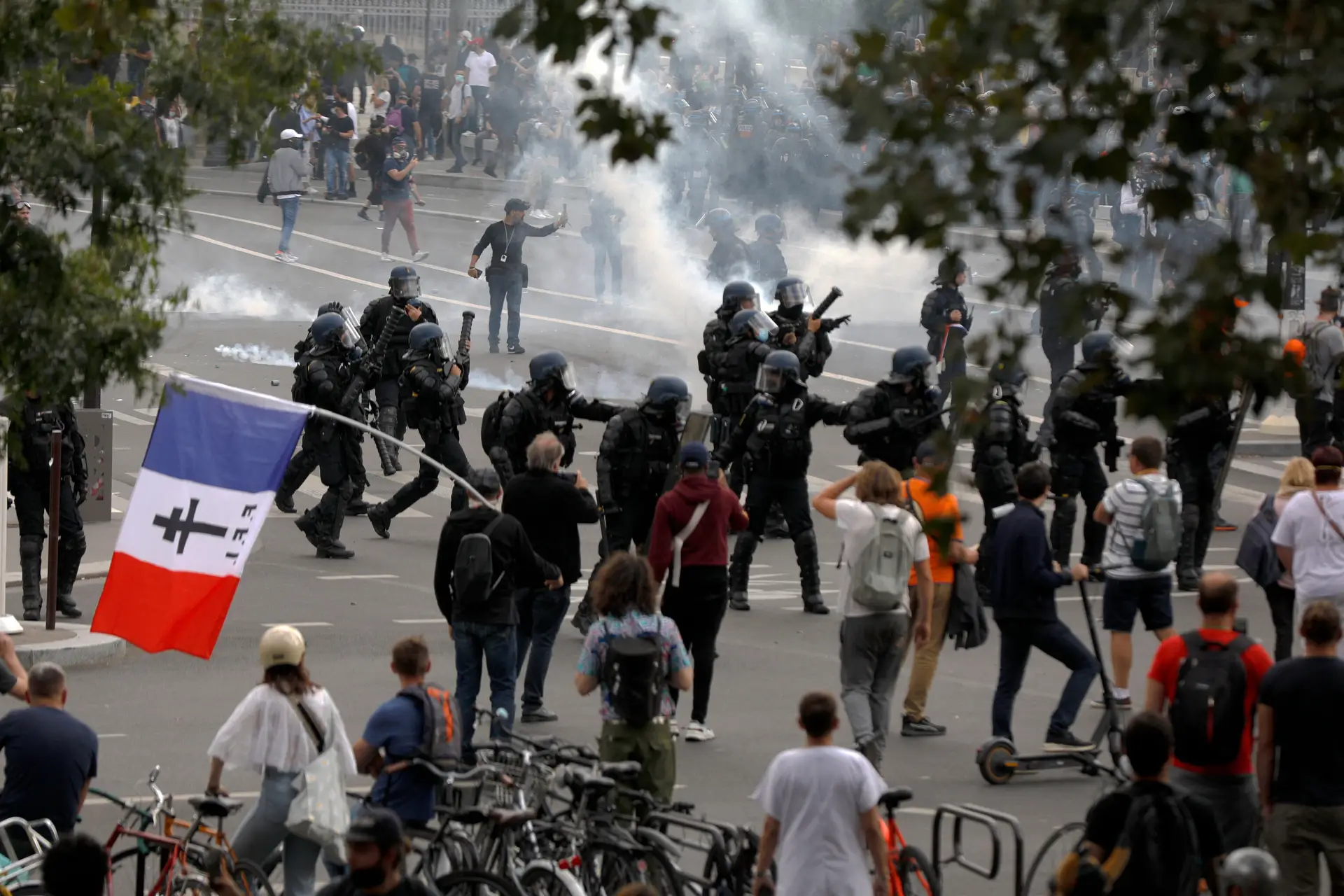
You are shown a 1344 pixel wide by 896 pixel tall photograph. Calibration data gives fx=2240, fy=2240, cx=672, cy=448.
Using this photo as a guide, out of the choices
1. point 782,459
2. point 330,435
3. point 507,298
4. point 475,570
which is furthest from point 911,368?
point 507,298

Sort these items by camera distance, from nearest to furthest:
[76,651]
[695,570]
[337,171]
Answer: [695,570], [76,651], [337,171]

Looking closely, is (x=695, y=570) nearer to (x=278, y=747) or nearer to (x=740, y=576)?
(x=740, y=576)

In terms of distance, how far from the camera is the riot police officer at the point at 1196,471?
49.6 feet

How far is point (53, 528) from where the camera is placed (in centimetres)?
1337

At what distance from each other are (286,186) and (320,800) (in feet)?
81.6

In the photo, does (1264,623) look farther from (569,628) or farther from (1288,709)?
(1288,709)

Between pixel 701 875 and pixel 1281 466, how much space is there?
44.4 feet

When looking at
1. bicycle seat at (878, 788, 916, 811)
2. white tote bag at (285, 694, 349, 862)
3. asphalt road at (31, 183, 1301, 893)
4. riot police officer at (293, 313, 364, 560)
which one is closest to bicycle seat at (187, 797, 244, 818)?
white tote bag at (285, 694, 349, 862)

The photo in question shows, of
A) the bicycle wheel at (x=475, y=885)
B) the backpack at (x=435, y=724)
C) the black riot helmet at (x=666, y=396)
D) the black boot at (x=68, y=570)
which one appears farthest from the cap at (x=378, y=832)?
the black boot at (x=68, y=570)

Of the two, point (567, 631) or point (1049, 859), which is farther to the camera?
point (567, 631)

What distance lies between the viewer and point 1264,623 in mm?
15047

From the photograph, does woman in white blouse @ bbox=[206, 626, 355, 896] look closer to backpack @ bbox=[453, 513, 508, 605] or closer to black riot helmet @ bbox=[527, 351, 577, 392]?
backpack @ bbox=[453, 513, 508, 605]

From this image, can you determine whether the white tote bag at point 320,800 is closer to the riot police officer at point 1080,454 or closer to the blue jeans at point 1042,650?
the blue jeans at point 1042,650

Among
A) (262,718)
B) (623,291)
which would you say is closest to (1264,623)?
(262,718)
